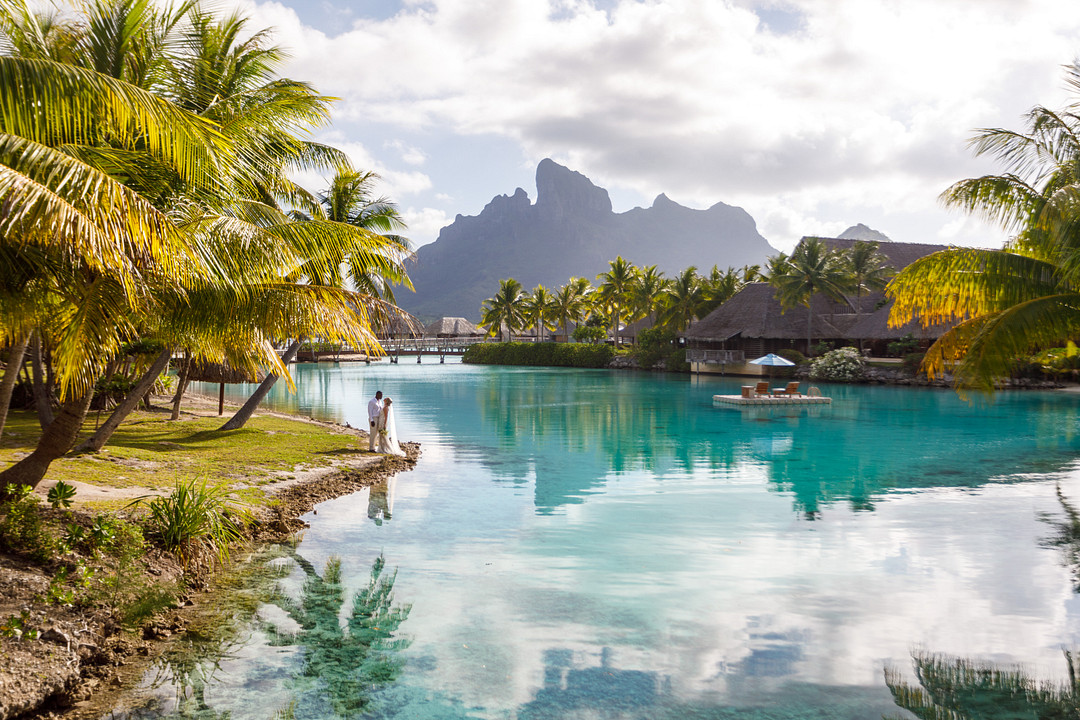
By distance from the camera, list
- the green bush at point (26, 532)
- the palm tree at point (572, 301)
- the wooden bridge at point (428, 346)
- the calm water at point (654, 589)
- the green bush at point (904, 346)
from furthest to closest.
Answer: the wooden bridge at point (428, 346), the palm tree at point (572, 301), the green bush at point (904, 346), the green bush at point (26, 532), the calm water at point (654, 589)

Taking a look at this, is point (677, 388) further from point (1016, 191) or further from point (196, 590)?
point (196, 590)

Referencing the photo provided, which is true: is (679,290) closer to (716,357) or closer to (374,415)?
(716,357)

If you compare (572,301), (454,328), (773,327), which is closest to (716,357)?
(773,327)

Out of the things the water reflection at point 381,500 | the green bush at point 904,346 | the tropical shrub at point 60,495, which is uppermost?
the green bush at point 904,346

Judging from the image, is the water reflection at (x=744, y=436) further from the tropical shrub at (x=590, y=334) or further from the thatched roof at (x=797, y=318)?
the tropical shrub at (x=590, y=334)

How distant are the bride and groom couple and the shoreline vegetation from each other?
3076 millimetres

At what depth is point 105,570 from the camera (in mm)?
6340

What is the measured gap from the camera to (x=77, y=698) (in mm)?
4840

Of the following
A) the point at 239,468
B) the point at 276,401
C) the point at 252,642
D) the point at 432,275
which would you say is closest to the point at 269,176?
the point at 239,468

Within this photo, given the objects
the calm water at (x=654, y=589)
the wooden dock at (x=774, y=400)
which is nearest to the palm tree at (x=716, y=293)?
the wooden dock at (x=774, y=400)

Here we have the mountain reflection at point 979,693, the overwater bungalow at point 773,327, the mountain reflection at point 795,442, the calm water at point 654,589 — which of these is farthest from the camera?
the overwater bungalow at point 773,327

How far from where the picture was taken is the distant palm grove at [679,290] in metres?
42.0

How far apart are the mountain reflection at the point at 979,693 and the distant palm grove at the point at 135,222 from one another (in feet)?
17.1

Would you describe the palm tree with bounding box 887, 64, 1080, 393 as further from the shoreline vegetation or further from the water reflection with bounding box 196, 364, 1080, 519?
the shoreline vegetation
